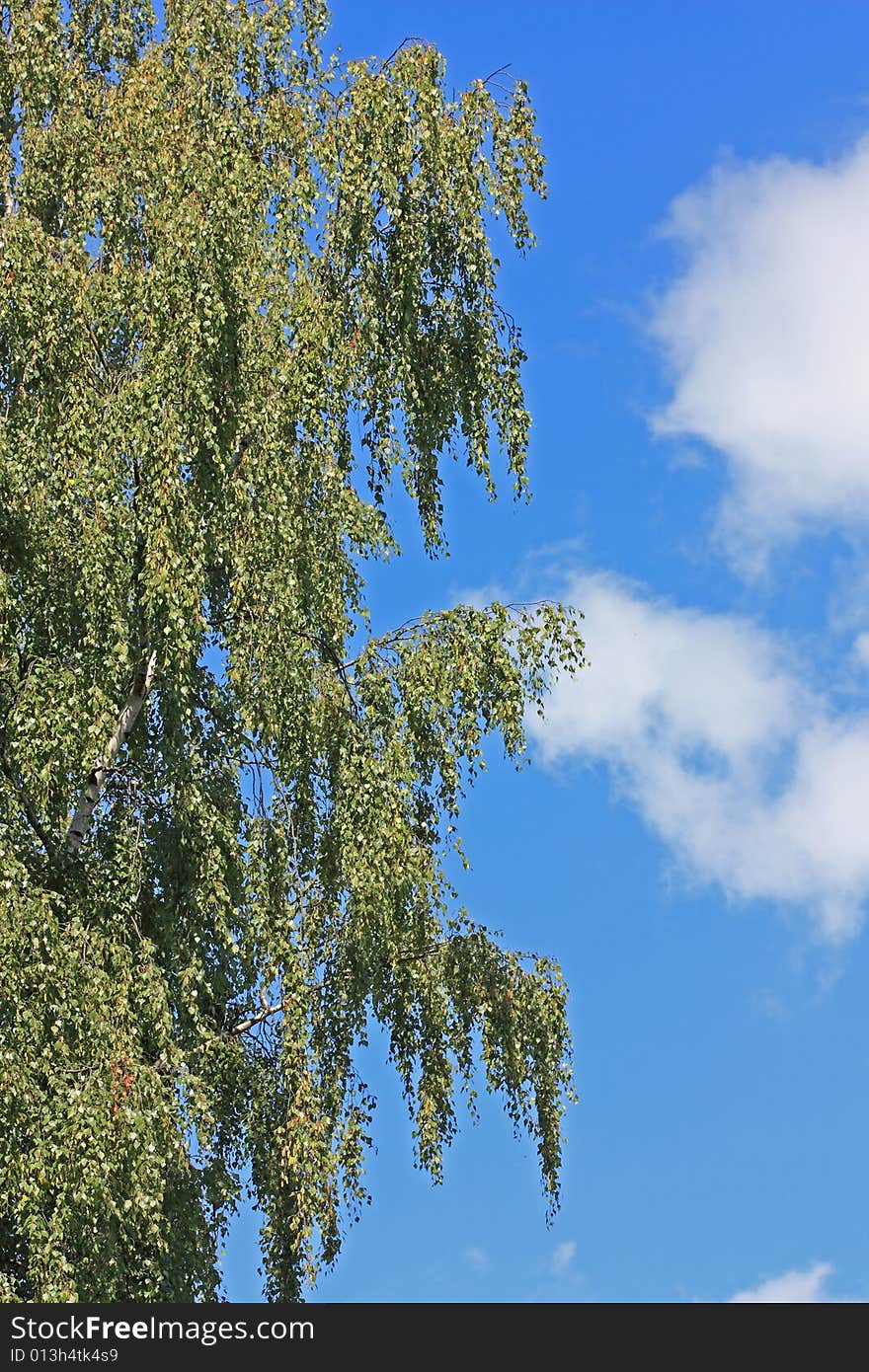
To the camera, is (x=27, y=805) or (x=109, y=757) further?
(x=109, y=757)

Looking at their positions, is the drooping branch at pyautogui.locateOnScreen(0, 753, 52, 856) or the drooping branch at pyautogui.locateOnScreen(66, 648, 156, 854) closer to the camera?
the drooping branch at pyautogui.locateOnScreen(0, 753, 52, 856)

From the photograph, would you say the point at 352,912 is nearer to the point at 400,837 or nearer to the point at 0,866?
the point at 400,837

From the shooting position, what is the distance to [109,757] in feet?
56.0

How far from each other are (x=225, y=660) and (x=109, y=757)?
143 cm

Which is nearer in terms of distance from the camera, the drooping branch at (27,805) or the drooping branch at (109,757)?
the drooping branch at (27,805)

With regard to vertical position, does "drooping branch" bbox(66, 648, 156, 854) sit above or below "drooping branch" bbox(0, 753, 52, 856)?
above

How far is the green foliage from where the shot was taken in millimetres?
15156

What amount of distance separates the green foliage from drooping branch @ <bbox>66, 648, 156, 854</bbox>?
8cm

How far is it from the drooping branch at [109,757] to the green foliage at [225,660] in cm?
8

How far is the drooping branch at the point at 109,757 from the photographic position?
16.9 m

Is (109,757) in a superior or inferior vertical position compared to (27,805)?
superior

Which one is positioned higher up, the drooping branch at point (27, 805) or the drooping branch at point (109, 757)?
the drooping branch at point (109, 757)
